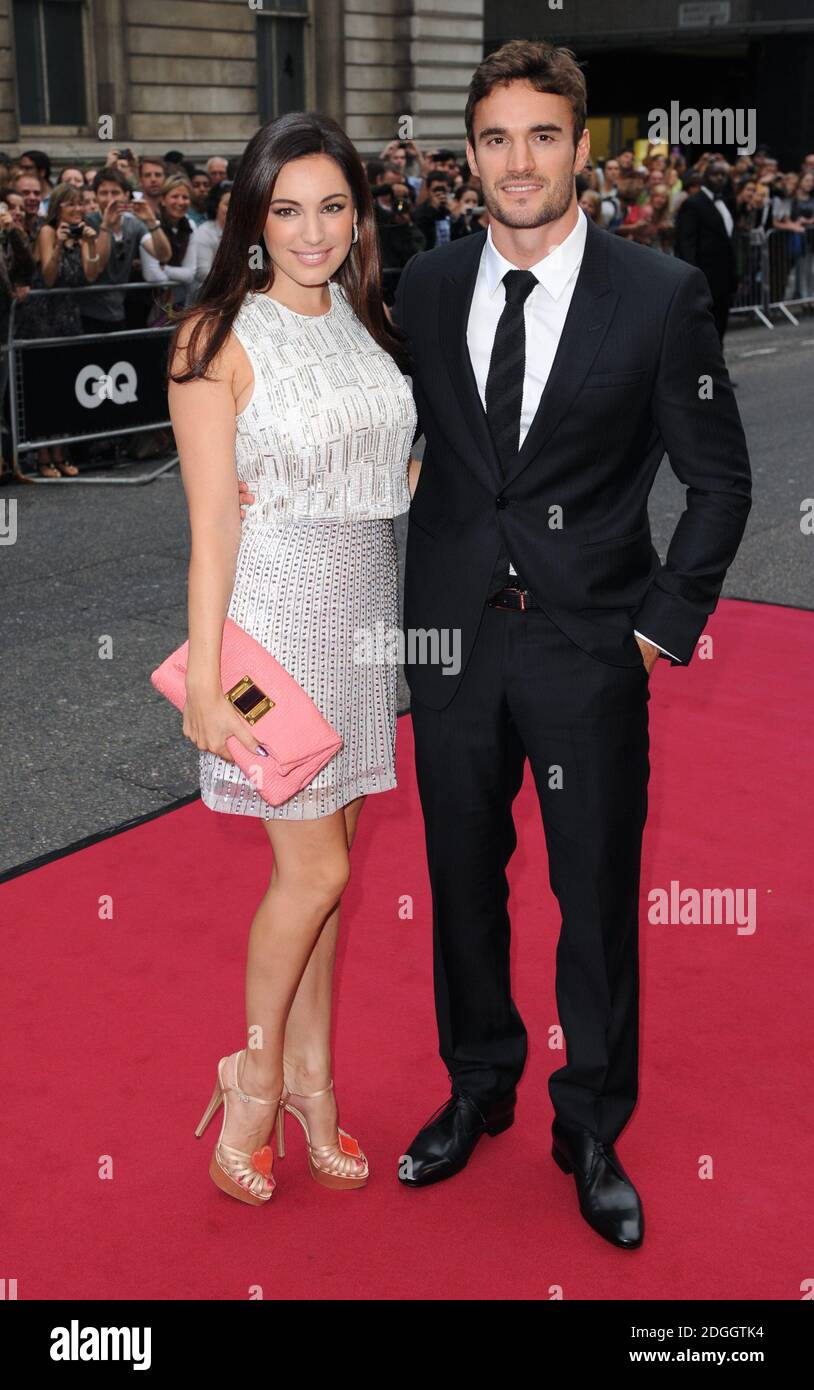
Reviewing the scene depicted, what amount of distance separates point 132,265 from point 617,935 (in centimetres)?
901

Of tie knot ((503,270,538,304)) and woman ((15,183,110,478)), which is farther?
woman ((15,183,110,478))

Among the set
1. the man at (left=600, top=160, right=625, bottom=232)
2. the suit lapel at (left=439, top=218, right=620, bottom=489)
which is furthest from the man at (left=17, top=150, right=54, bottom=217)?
the suit lapel at (left=439, top=218, right=620, bottom=489)

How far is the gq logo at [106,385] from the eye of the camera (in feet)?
33.1

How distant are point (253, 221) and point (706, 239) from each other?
10382 millimetres

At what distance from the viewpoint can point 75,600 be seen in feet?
24.5

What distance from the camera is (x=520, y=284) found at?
283 cm

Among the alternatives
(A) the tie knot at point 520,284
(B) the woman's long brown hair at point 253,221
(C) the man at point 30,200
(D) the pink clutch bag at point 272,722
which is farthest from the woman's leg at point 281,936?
(C) the man at point 30,200

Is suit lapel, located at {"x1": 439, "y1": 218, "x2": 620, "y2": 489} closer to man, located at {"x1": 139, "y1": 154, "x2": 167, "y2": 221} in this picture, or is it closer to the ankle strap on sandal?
the ankle strap on sandal

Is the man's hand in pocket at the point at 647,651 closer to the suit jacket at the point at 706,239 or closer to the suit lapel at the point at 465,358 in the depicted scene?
the suit lapel at the point at 465,358

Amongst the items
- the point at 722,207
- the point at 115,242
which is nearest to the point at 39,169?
the point at 115,242

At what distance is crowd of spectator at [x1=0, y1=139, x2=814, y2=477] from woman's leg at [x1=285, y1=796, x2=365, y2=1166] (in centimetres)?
513

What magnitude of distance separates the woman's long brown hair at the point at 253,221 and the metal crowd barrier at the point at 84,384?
23.5 feet

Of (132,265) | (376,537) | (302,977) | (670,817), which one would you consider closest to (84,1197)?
(302,977)

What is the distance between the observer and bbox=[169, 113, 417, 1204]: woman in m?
2.77
